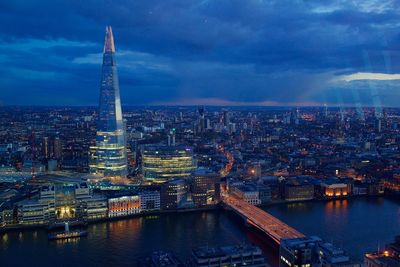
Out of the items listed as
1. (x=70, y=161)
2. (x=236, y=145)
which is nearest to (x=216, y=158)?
(x=236, y=145)

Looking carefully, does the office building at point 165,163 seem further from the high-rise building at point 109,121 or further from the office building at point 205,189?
the office building at point 205,189

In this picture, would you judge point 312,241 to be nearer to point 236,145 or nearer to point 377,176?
point 377,176

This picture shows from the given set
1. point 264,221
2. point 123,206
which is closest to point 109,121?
point 123,206

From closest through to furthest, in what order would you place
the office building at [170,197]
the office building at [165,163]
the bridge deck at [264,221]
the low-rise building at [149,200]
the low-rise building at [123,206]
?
the bridge deck at [264,221] → the low-rise building at [123,206] → the low-rise building at [149,200] → the office building at [170,197] → the office building at [165,163]

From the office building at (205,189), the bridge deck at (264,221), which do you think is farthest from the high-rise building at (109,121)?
the bridge deck at (264,221)

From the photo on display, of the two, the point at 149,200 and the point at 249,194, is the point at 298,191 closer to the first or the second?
the point at 249,194

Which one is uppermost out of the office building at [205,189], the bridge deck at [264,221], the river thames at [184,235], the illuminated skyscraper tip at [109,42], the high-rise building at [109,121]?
the illuminated skyscraper tip at [109,42]
